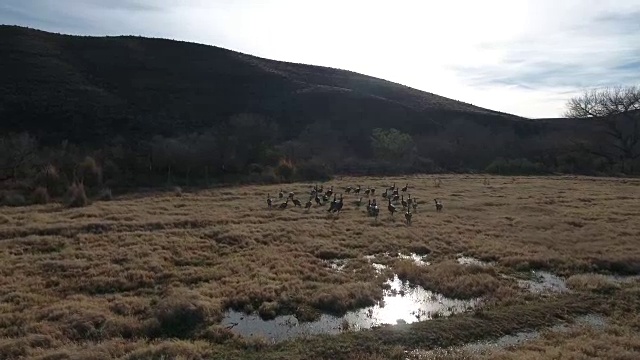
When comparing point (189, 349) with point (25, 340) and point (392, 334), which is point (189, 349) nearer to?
point (25, 340)

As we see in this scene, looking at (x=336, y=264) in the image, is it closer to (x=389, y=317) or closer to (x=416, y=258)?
(x=416, y=258)

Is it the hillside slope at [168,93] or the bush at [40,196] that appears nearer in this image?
the bush at [40,196]

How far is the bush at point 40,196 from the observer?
30844 mm

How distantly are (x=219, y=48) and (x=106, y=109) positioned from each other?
3882cm

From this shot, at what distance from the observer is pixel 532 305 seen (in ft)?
44.7

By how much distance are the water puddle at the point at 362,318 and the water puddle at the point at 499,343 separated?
5.32 feet

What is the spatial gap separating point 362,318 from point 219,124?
206ft

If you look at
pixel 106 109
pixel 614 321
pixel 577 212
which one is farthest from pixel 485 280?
pixel 106 109

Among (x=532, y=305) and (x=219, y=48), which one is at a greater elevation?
(x=219, y=48)

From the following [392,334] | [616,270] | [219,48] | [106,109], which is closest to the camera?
[392,334]

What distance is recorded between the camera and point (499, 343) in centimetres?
1141

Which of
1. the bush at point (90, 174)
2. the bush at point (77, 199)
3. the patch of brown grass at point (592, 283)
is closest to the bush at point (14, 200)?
the bush at point (77, 199)

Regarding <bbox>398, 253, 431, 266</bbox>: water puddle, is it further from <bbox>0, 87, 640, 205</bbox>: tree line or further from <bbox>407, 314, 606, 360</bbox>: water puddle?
<bbox>0, 87, 640, 205</bbox>: tree line

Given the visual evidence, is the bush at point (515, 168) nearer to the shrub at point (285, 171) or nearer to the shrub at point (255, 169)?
the shrub at point (285, 171)
